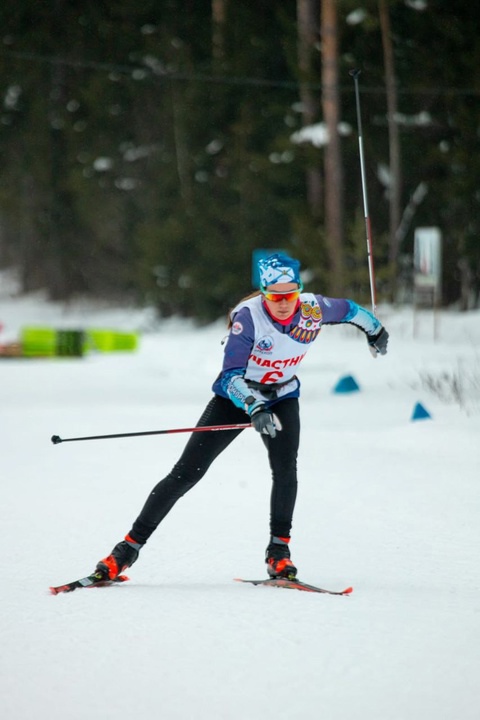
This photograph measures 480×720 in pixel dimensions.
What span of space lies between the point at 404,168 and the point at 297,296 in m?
22.1

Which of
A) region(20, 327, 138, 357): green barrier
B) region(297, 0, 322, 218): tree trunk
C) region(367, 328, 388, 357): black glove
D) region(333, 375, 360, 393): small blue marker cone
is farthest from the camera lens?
region(297, 0, 322, 218): tree trunk

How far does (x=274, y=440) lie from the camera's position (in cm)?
530

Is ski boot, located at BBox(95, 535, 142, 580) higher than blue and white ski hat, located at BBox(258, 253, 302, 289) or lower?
lower

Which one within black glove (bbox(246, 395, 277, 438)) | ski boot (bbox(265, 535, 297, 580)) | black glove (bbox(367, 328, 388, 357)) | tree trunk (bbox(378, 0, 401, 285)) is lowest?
ski boot (bbox(265, 535, 297, 580))

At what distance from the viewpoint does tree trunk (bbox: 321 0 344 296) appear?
24.7m

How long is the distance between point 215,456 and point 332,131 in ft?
68.1

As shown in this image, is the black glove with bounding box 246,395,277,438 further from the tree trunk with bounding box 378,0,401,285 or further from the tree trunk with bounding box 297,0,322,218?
the tree trunk with bounding box 297,0,322,218

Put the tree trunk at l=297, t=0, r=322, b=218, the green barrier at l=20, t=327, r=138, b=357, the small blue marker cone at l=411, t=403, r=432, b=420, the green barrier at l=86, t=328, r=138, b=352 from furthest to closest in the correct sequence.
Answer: the tree trunk at l=297, t=0, r=322, b=218, the green barrier at l=86, t=328, r=138, b=352, the green barrier at l=20, t=327, r=138, b=357, the small blue marker cone at l=411, t=403, r=432, b=420

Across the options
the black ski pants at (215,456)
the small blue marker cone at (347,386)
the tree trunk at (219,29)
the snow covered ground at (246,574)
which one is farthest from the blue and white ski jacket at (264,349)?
the tree trunk at (219,29)

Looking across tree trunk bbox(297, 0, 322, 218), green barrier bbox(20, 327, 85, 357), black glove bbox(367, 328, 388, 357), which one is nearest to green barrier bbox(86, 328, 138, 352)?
green barrier bbox(20, 327, 85, 357)

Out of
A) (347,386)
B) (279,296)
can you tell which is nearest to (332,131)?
(347,386)

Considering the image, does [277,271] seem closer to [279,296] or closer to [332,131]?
[279,296]

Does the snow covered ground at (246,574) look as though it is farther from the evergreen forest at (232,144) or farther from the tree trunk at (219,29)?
the tree trunk at (219,29)

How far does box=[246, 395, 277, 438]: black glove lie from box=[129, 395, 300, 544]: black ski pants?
1.18 feet
